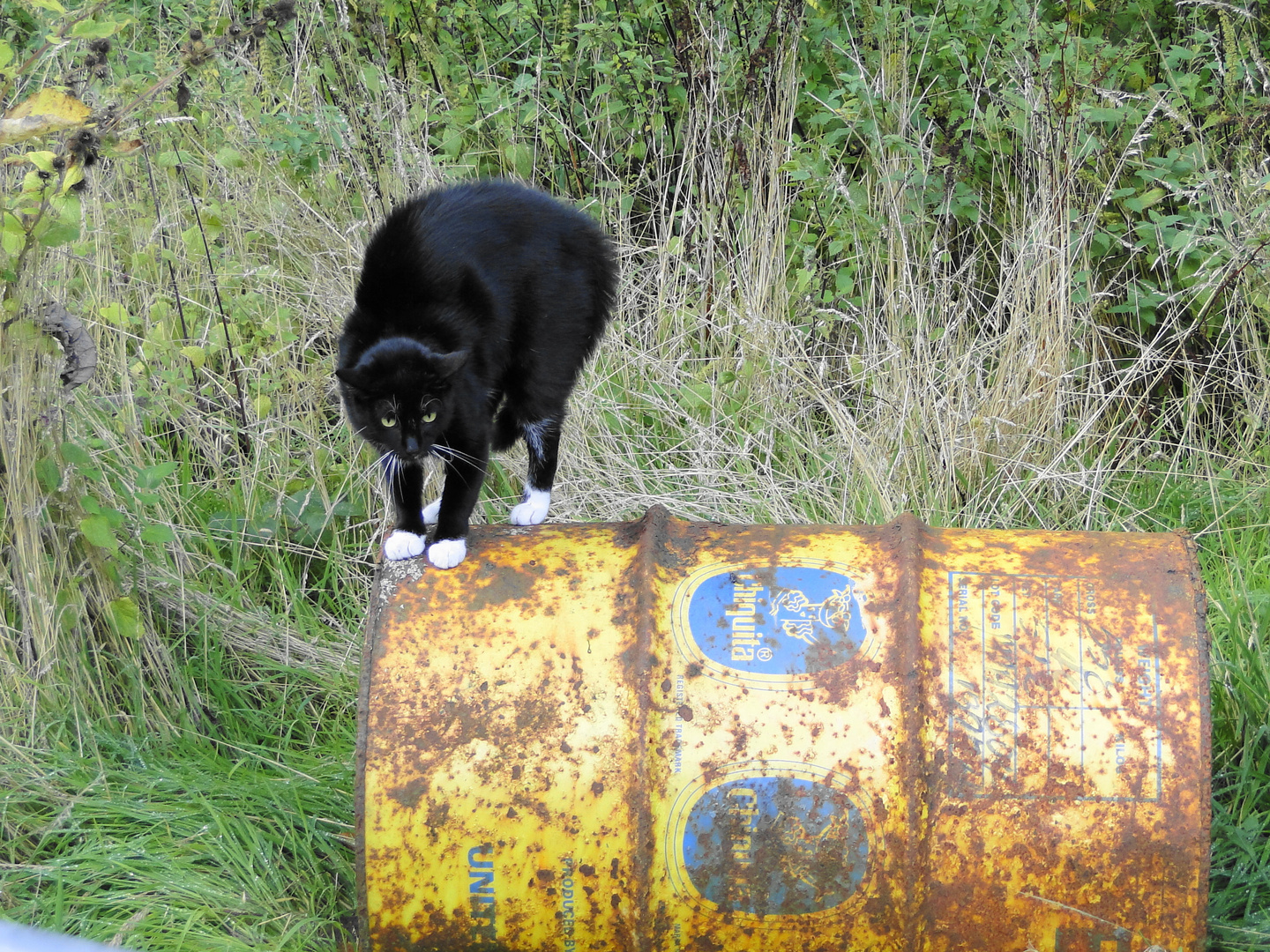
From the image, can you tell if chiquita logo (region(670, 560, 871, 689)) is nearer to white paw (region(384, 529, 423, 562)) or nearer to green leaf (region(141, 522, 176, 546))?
white paw (region(384, 529, 423, 562))

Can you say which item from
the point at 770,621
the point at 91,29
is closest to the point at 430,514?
the point at 770,621

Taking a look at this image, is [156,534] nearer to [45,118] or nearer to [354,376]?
[354,376]

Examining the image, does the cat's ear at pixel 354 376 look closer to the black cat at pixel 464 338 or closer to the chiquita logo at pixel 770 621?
the black cat at pixel 464 338

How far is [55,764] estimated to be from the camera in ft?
8.37

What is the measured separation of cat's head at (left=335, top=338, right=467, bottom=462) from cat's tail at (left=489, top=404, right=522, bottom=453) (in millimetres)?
438

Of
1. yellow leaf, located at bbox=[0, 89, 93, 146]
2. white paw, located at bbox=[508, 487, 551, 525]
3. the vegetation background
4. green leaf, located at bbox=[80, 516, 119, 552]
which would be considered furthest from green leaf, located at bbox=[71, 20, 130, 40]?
white paw, located at bbox=[508, 487, 551, 525]

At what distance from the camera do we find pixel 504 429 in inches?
116

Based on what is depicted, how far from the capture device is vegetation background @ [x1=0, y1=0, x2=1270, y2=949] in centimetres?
254

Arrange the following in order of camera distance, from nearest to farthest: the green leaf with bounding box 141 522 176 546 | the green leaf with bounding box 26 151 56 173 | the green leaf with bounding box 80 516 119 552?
the green leaf with bounding box 26 151 56 173, the green leaf with bounding box 80 516 119 552, the green leaf with bounding box 141 522 176 546

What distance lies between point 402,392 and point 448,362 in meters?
0.12

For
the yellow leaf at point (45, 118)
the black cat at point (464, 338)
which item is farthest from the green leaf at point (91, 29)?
the black cat at point (464, 338)

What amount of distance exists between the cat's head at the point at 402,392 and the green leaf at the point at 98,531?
0.60 m

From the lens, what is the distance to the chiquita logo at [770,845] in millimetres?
2031

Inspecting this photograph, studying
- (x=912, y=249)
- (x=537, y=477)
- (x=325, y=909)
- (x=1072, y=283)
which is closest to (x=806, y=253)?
(x=912, y=249)
